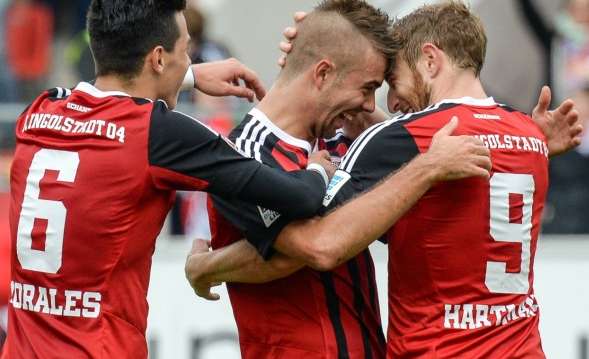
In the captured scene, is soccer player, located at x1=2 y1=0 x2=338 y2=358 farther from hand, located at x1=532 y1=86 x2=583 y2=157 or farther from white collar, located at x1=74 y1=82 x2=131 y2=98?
hand, located at x1=532 y1=86 x2=583 y2=157

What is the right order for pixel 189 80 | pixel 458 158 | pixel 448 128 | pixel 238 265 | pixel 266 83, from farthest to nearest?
pixel 266 83 → pixel 189 80 → pixel 238 265 → pixel 448 128 → pixel 458 158

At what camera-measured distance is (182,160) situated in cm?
477

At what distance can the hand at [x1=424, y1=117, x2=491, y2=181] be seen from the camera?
4750 mm

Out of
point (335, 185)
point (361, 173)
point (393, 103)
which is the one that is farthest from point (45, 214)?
point (393, 103)

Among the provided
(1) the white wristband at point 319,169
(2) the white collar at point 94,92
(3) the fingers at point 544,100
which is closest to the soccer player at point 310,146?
(1) the white wristband at point 319,169

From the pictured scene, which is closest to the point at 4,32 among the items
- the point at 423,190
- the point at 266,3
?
the point at 266,3

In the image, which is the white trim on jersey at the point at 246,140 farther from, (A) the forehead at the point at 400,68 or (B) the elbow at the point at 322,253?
(A) the forehead at the point at 400,68

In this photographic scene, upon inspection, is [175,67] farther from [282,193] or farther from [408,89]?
[408,89]

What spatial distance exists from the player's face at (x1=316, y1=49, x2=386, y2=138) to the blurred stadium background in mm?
3175

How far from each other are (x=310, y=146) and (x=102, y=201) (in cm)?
94

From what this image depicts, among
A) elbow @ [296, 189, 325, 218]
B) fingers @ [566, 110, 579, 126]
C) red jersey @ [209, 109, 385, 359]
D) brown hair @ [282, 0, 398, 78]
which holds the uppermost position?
brown hair @ [282, 0, 398, 78]

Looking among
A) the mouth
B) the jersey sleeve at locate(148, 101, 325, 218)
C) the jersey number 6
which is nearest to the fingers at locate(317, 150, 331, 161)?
the mouth

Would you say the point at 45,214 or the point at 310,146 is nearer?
the point at 45,214

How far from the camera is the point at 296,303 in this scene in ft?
17.0
